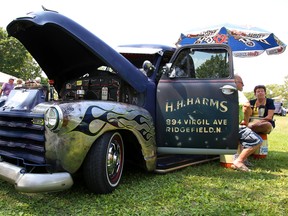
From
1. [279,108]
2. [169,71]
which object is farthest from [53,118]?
[279,108]

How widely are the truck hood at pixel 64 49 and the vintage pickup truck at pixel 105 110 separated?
1cm

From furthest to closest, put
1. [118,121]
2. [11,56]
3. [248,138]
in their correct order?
[11,56]
[248,138]
[118,121]

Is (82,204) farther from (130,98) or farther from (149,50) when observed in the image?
(149,50)

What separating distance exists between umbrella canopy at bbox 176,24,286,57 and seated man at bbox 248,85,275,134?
7.23ft

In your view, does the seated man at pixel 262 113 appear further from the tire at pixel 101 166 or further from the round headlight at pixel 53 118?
the round headlight at pixel 53 118

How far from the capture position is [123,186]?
3.51 metres

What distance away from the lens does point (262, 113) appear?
5.23 metres

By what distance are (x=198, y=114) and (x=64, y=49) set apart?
2125 mm

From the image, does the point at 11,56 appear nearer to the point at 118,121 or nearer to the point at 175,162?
the point at 175,162

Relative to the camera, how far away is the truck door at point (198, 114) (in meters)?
3.85

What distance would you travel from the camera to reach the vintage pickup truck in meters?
2.92

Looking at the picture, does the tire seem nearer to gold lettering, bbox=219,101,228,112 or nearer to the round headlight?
the round headlight

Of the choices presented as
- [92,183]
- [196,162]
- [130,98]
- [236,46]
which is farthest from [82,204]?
[236,46]

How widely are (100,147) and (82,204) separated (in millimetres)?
582
